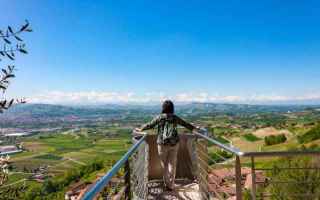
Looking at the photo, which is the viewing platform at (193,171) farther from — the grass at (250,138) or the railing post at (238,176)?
the grass at (250,138)

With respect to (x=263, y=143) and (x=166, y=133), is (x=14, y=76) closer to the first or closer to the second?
(x=166, y=133)

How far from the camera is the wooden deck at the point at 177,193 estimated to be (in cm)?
409

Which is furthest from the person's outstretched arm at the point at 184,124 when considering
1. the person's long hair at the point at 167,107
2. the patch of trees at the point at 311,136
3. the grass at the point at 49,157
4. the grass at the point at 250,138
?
the grass at the point at 49,157

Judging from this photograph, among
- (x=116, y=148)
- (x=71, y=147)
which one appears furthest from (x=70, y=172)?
(x=71, y=147)

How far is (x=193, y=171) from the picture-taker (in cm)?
494

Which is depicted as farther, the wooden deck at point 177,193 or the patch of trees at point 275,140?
the patch of trees at point 275,140

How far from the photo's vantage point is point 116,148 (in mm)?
62344

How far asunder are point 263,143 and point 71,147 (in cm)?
4406

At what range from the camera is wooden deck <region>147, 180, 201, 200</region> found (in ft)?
13.4

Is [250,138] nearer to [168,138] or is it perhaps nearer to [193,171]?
[193,171]

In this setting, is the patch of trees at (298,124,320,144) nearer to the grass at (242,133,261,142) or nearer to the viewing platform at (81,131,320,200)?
the grass at (242,133,261,142)

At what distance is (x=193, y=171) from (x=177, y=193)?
0.80 m

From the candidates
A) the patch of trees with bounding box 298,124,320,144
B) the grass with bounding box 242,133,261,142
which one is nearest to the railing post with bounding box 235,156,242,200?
the patch of trees with bounding box 298,124,320,144

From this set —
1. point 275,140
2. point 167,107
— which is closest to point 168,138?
point 167,107
